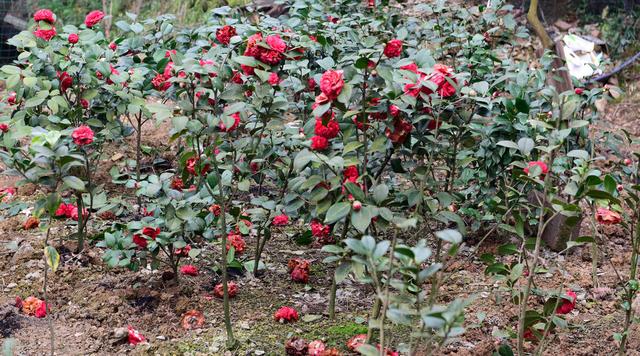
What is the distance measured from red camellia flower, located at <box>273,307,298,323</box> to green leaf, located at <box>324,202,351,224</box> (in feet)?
2.37

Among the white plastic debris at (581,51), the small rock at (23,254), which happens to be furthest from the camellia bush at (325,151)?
the white plastic debris at (581,51)

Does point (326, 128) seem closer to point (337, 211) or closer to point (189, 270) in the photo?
point (337, 211)

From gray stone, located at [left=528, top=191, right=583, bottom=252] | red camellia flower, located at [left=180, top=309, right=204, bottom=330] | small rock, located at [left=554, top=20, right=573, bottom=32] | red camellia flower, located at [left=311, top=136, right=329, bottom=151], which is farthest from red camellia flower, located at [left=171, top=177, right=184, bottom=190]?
small rock, located at [left=554, top=20, right=573, bottom=32]

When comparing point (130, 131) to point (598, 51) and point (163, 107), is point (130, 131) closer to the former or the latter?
point (163, 107)

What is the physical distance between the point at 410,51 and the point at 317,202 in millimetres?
1048

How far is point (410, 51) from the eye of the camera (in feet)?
9.43

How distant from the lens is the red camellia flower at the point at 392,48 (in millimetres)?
1929

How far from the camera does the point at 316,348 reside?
218 cm

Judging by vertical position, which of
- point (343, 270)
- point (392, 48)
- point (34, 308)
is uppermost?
point (392, 48)

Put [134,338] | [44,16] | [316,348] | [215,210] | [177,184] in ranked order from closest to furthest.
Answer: [316,348], [134,338], [215,210], [44,16], [177,184]

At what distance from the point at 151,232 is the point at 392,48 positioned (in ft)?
3.43

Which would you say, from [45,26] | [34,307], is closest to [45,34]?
[45,26]

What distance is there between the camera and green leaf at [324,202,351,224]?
6.07 feet

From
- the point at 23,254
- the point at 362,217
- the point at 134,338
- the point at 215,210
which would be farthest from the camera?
the point at 23,254
